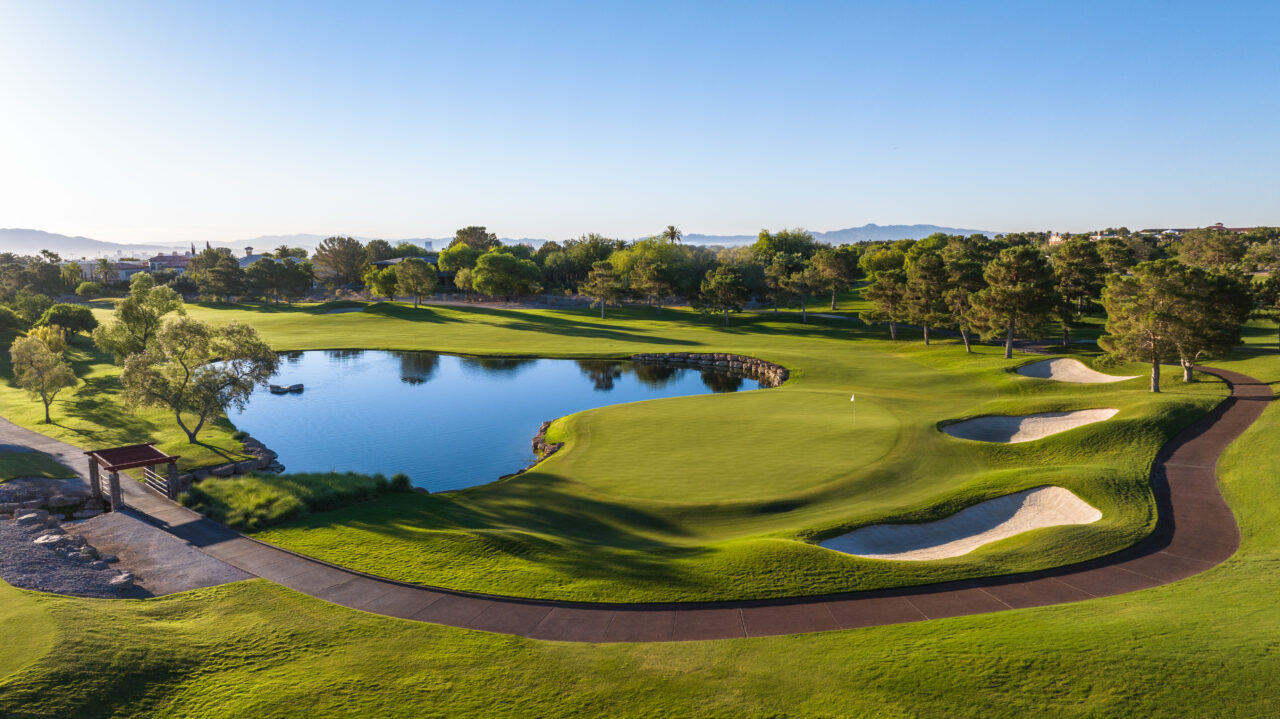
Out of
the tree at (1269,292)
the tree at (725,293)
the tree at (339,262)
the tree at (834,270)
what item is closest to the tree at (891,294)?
the tree at (725,293)

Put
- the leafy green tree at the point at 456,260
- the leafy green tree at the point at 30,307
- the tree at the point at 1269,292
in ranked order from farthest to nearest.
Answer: the leafy green tree at the point at 456,260 → the leafy green tree at the point at 30,307 → the tree at the point at 1269,292

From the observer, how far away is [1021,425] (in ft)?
125

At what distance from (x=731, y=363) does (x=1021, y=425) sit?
1352 inches

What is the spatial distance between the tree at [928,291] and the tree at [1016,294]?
26.7ft

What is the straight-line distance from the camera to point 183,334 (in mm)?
33750

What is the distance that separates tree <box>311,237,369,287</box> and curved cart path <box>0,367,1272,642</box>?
15445 centimetres

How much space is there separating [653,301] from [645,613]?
11516 centimetres

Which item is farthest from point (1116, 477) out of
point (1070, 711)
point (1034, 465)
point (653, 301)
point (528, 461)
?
point (653, 301)

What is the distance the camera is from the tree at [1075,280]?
63669mm

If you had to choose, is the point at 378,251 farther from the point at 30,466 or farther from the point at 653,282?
the point at 30,466

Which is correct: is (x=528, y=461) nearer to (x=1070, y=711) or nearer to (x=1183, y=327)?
(x=1070, y=711)

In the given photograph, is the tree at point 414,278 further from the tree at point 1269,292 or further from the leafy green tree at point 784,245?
the tree at point 1269,292

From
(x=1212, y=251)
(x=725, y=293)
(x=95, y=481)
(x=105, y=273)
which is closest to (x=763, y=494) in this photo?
(x=95, y=481)

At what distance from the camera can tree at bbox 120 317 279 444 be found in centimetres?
3330
